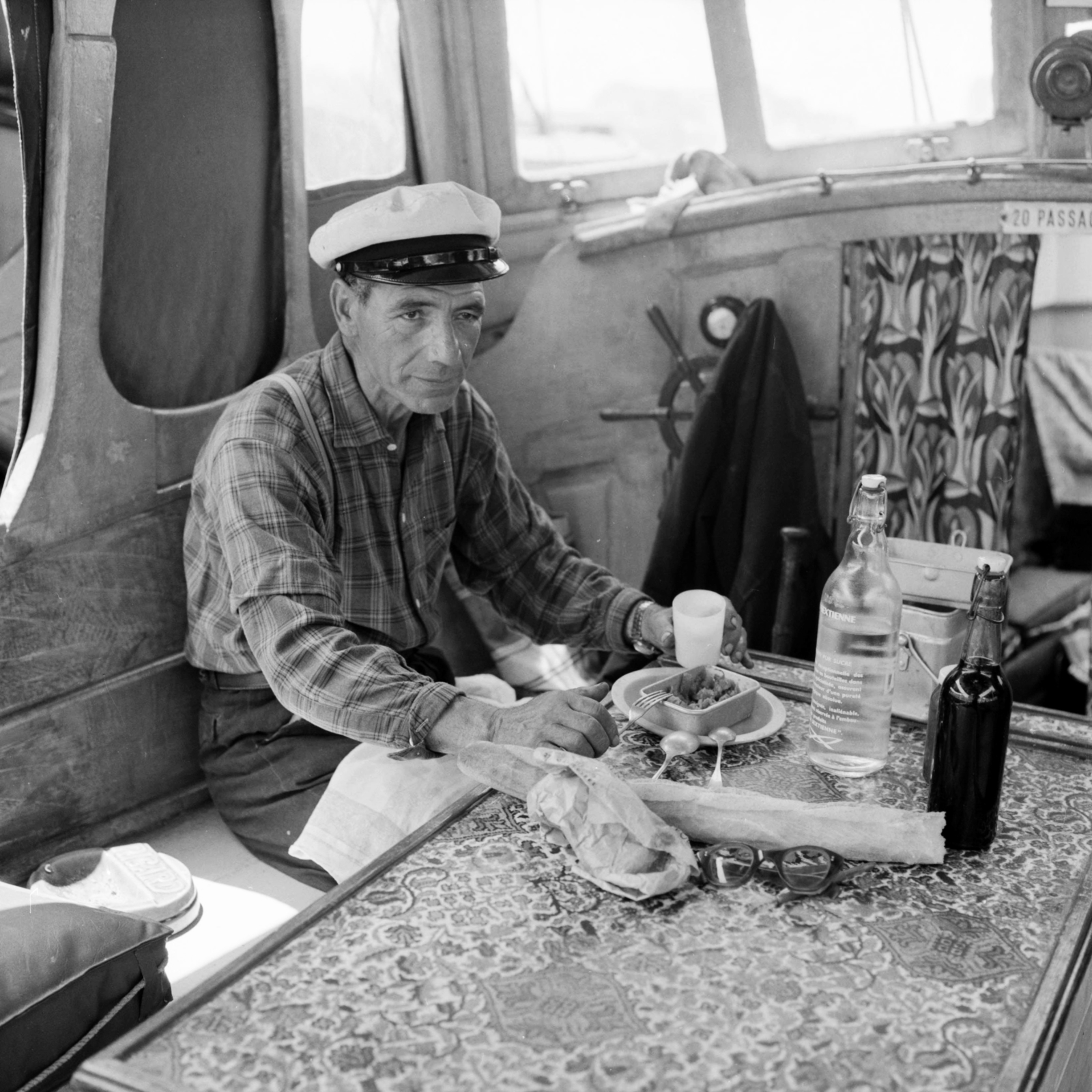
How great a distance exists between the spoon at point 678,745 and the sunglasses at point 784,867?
0.92ft

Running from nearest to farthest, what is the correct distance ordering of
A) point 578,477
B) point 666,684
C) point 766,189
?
point 666,684
point 766,189
point 578,477

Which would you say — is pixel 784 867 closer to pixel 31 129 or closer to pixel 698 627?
pixel 698 627

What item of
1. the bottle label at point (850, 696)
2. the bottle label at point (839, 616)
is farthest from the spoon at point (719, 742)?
the bottle label at point (839, 616)

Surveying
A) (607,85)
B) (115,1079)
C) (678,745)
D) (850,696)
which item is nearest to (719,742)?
(678,745)

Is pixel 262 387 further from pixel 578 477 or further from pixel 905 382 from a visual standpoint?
pixel 905 382

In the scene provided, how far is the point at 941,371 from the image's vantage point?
3404mm

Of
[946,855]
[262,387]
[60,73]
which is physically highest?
[60,73]

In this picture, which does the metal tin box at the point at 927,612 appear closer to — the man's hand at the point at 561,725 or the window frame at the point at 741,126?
the man's hand at the point at 561,725

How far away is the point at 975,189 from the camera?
10.7ft

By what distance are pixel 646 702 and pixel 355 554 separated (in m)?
0.80

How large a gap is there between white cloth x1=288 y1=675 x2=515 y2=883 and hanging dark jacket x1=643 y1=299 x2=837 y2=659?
4.86 ft

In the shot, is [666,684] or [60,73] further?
[60,73]

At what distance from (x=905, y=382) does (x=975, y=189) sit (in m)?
0.51

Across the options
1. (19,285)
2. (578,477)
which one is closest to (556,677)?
(578,477)
